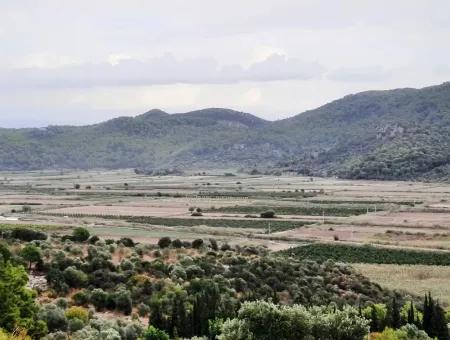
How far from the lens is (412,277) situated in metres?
48.8

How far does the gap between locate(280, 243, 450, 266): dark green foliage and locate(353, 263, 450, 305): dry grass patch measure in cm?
218

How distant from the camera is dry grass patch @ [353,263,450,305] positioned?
45.0 metres

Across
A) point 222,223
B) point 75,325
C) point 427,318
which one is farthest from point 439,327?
point 222,223

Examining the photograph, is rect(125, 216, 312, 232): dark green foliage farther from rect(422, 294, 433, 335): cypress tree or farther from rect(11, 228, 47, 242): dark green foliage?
rect(422, 294, 433, 335): cypress tree

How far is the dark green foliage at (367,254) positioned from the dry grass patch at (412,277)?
2.18m

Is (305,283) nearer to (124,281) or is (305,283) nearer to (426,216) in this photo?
(124,281)

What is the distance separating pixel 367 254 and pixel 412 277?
900cm

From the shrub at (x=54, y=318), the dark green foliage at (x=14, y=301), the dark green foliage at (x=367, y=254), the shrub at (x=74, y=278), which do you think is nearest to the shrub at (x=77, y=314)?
the shrub at (x=54, y=318)

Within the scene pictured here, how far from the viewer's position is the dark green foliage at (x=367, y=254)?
181 ft

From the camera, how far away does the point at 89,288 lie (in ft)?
124

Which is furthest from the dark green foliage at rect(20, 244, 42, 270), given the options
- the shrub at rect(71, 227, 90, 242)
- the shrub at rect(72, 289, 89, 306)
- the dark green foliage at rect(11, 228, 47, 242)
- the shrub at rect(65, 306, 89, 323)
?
the shrub at rect(71, 227, 90, 242)

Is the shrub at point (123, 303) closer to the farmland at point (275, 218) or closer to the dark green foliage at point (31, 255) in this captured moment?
the dark green foliage at point (31, 255)

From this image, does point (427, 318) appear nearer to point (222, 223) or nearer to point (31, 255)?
point (31, 255)

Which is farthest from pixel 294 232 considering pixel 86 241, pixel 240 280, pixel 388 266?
pixel 240 280
